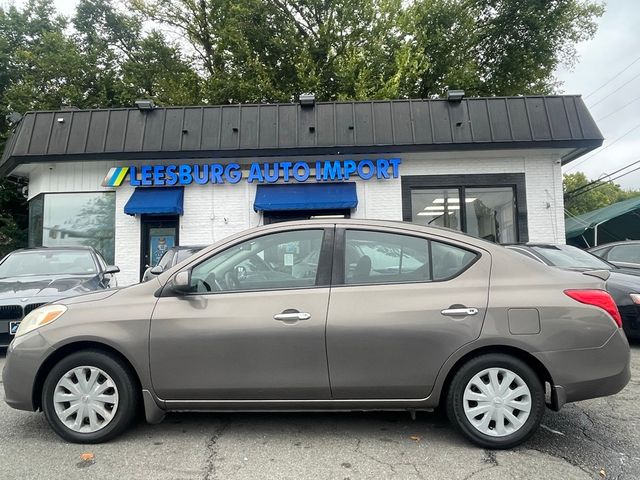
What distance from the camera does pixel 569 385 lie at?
3160 mm

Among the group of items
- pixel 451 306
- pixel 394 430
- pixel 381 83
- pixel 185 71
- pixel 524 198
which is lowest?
pixel 394 430

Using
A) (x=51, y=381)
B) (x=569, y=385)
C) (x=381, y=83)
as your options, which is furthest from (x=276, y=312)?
(x=381, y=83)

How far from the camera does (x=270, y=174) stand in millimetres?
11547

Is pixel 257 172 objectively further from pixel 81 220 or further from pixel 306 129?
pixel 81 220

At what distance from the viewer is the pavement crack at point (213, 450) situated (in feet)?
9.55

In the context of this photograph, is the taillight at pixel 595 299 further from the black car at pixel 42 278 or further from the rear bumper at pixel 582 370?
the black car at pixel 42 278

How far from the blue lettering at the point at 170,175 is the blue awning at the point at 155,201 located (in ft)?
0.51

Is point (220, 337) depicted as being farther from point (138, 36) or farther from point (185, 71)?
point (138, 36)

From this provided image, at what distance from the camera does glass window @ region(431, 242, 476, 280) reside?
3391 millimetres

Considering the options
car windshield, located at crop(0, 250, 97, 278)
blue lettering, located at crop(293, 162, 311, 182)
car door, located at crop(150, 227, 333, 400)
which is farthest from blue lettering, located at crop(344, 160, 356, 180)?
car door, located at crop(150, 227, 333, 400)

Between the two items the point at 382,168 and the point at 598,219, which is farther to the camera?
the point at 598,219

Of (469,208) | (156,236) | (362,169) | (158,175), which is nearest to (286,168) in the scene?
(362,169)

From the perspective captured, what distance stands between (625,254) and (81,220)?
1219 cm

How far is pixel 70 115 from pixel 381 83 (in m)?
11.6
